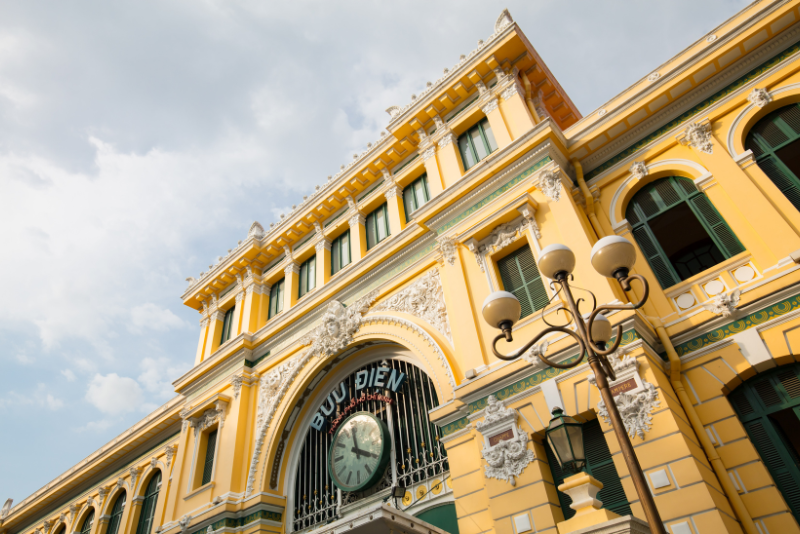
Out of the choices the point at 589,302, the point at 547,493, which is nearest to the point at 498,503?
the point at 547,493

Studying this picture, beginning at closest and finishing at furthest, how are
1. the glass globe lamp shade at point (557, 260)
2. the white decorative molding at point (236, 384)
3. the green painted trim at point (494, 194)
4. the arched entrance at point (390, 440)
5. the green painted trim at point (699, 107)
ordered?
the glass globe lamp shade at point (557, 260)
the green painted trim at point (699, 107)
the arched entrance at point (390, 440)
the green painted trim at point (494, 194)
the white decorative molding at point (236, 384)

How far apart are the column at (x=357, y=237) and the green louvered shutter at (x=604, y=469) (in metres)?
9.27

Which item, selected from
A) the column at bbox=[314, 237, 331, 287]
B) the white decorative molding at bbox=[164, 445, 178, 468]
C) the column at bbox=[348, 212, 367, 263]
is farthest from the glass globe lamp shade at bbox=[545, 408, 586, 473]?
the white decorative molding at bbox=[164, 445, 178, 468]

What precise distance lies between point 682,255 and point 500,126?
5856mm

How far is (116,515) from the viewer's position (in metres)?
21.5

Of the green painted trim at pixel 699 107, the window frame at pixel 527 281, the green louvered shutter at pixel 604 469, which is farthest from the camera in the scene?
the window frame at pixel 527 281

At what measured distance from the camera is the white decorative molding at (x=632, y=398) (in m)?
8.47

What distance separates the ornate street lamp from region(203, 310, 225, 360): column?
1604cm

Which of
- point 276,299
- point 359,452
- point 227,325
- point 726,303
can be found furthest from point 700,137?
point 227,325

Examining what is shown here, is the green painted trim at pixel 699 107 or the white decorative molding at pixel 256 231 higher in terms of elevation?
the white decorative molding at pixel 256 231

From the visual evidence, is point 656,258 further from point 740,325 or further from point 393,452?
point 393,452

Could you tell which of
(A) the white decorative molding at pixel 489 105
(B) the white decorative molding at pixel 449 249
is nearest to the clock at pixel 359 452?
(B) the white decorative molding at pixel 449 249

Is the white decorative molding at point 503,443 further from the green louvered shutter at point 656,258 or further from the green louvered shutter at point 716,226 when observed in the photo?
the green louvered shutter at point 716,226

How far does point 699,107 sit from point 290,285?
13.5 meters
